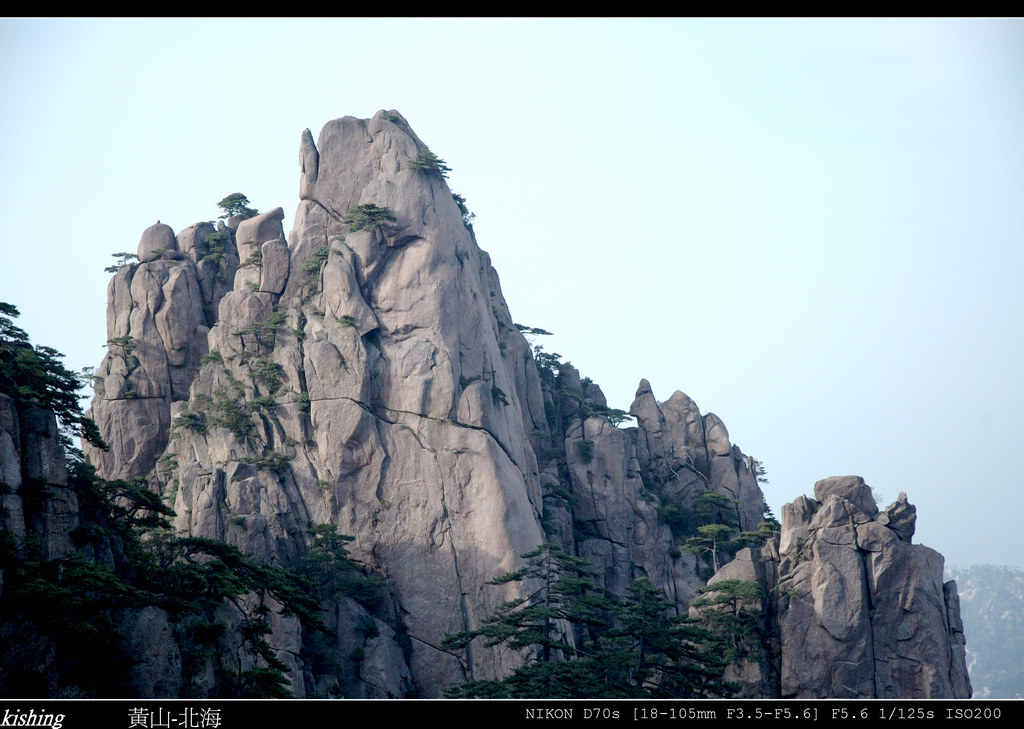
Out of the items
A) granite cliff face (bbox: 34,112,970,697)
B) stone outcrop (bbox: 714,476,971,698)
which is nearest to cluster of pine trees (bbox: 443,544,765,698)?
stone outcrop (bbox: 714,476,971,698)

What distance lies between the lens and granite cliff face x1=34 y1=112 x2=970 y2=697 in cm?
5303

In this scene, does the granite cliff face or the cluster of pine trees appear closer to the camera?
the cluster of pine trees

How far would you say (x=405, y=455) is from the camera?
55625mm

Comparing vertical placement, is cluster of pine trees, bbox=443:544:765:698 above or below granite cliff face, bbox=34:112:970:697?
below

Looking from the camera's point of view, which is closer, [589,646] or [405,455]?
[589,646]

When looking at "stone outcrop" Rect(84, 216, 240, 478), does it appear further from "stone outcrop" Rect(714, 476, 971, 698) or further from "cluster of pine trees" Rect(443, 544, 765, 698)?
"stone outcrop" Rect(714, 476, 971, 698)

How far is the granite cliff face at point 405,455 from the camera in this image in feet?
174
